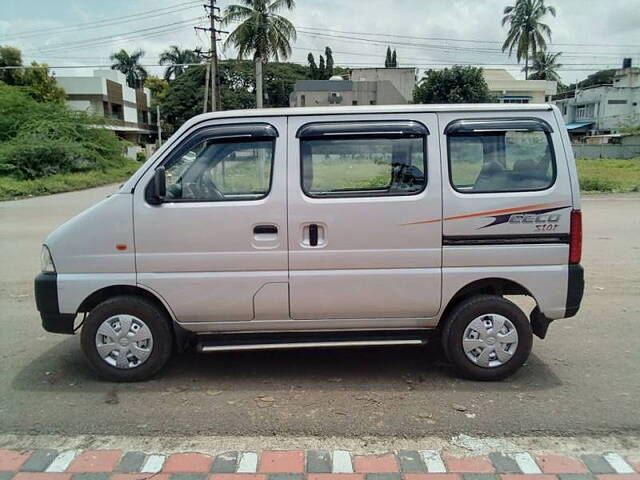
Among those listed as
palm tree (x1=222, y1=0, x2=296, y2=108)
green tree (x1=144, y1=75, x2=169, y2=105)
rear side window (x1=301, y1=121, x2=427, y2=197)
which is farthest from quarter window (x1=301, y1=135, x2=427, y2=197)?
green tree (x1=144, y1=75, x2=169, y2=105)

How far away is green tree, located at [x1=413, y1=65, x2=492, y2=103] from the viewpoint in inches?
1747

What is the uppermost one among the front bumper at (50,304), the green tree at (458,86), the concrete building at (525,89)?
the concrete building at (525,89)

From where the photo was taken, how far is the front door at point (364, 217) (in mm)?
3803

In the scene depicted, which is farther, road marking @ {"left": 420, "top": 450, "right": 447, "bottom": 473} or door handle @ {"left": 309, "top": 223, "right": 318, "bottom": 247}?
door handle @ {"left": 309, "top": 223, "right": 318, "bottom": 247}

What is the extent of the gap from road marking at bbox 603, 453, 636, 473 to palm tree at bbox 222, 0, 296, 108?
3167cm

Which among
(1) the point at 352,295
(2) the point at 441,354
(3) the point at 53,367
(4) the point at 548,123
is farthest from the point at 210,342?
(4) the point at 548,123

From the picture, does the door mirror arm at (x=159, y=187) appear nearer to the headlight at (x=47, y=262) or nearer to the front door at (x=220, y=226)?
the front door at (x=220, y=226)

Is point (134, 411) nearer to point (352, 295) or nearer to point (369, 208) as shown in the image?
point (352, 295)

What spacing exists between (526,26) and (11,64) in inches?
1902

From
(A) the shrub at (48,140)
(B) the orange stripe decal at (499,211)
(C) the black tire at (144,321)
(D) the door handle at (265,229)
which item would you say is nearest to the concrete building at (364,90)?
(A) the shrub at (48,140)

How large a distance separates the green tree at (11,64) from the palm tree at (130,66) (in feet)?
99.0

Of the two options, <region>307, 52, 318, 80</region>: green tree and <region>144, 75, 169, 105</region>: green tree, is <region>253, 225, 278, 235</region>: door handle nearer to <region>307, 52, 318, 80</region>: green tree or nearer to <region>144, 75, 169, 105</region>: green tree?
<region>307, 52, 318, 80</region>: green tree

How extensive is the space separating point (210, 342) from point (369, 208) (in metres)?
1.59

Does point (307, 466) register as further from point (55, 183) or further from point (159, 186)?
point (55, 183)
